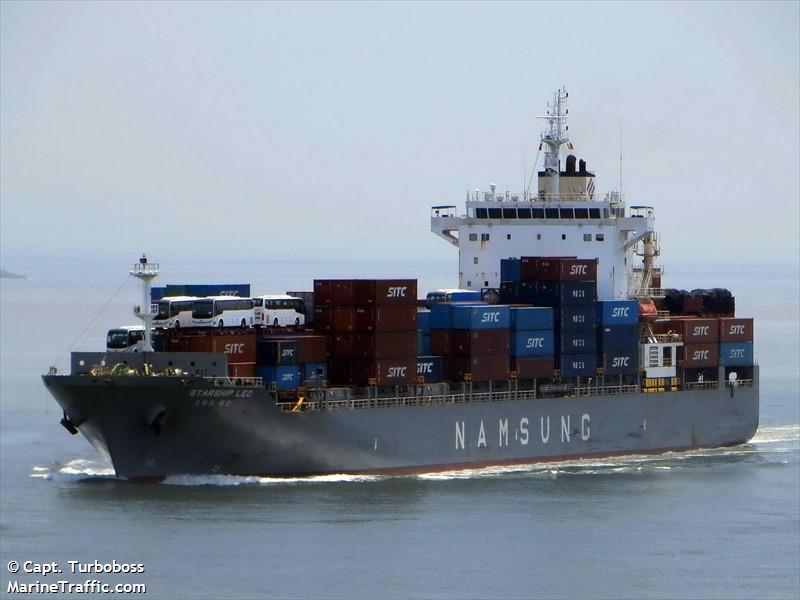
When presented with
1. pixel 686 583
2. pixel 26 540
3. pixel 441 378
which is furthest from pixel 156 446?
pixel 686 583

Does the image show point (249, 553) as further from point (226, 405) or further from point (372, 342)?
point (372, 342)

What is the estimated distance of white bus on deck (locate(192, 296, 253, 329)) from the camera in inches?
2061

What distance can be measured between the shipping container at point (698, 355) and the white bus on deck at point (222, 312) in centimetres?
1753

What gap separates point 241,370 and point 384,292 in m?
5.10

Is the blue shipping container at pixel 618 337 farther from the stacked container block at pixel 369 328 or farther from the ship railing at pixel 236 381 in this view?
the ship railing at pixel 236 381

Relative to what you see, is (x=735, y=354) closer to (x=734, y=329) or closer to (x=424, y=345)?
(x=734, y=329)

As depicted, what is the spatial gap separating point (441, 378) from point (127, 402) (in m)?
11.0

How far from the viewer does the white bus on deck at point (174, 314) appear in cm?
5225

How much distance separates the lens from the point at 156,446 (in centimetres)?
5031

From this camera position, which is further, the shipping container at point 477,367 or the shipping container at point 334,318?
the shipping container at point 477,367

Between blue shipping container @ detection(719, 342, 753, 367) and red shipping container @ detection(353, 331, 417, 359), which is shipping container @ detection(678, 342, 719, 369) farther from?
red shipping container @ detection(353, 331, 417, 359)

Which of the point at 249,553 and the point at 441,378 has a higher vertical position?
the point at 441,378

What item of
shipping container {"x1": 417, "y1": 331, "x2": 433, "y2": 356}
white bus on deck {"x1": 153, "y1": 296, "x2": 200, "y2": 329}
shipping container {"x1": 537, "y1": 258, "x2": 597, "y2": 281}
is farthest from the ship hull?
shipping container {"x1": 537, "y1": 258, "x2": 597, "y2": 281}

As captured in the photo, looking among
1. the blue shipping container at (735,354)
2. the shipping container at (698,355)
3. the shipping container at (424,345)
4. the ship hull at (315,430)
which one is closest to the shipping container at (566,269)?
the ship hull at (315,430)
